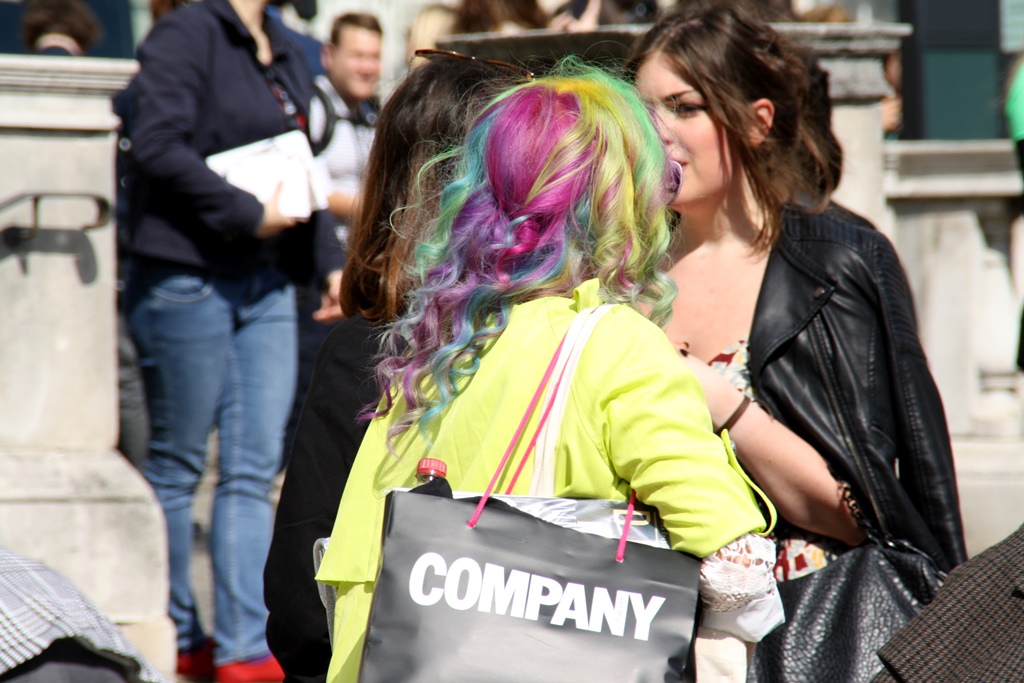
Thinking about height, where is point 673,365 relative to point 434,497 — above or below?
above

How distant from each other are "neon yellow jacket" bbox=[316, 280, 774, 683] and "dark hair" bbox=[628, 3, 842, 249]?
3.54ft

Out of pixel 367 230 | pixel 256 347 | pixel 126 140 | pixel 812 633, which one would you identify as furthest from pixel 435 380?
pixel 126 140

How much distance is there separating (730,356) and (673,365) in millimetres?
958

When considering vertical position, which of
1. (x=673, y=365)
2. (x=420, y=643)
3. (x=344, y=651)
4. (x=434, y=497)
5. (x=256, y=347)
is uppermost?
(x=673, y=365)

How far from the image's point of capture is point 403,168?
2121 millimetres

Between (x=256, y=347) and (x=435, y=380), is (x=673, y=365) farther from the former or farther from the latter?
(x=256, y=347)

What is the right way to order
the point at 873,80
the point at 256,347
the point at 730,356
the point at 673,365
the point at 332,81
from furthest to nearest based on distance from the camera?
the point at 332,81 < the point at 873,80 < the point at 256,347 < the point at 730,356 < the point at 673,365

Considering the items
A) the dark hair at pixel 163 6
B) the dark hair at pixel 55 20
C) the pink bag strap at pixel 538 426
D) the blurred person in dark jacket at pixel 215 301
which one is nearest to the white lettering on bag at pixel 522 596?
the pink bag strap at pixel 538 426

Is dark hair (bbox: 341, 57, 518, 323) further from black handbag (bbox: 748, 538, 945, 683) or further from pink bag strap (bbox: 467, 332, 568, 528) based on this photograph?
black handbag (bbox: 748, 538, 945, 683)

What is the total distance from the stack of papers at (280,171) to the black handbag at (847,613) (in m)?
2.23

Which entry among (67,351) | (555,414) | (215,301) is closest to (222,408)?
(215,301)

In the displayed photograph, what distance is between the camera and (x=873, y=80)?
4289 millimetres

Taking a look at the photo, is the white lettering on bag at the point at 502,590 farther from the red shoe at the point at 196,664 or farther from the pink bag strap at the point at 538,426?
the red shoe at the point at 196,664

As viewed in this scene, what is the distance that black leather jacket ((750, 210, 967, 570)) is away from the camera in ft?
7.98
